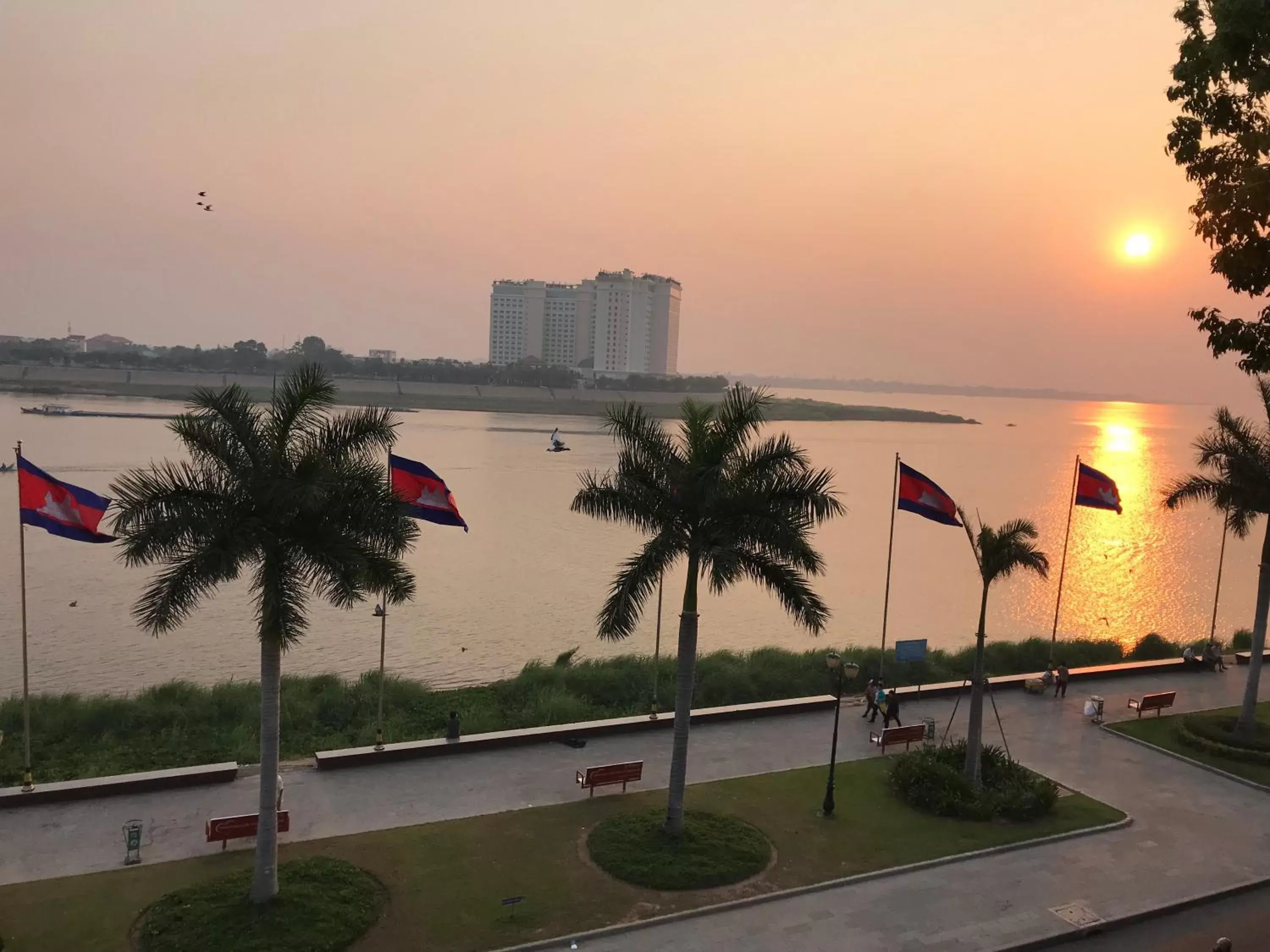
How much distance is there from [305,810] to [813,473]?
939 cm

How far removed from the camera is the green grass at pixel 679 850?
12.3 meters

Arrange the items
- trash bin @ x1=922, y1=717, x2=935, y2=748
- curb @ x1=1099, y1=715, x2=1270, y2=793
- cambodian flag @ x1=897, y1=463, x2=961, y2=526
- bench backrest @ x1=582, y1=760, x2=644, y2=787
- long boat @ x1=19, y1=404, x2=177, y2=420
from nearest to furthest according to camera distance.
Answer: bench backrest @ x1=582, y1=760, x2=644, y2=787 < curb @ x1=1099, y1=715, x2=1270, y2=793 < trash bin @ x1=922, y1=717, x2=935, y2=748 < cambodian flag @ x1=897, y1=463, x2=961, y2=526 < long boat @ x1=19, y1=404, x2=177, y2=420

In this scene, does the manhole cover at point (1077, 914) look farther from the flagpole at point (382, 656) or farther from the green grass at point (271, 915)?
the flagpole at point (382, 656)

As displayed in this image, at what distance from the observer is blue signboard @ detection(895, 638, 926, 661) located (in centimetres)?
2169

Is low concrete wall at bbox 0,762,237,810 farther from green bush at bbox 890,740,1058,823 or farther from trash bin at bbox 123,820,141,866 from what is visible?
green bush at bbox 890,740,1058,823

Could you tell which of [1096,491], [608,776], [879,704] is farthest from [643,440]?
[1096,491]

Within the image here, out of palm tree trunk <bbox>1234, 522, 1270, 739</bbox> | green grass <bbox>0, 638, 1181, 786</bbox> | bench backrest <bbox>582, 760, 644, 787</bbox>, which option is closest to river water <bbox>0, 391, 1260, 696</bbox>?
green grass <bbox>0, 638, 1181, 786</bbox>

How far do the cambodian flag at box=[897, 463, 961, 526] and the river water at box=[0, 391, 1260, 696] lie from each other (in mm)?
12585

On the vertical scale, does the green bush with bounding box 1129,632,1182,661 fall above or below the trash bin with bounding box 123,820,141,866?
below

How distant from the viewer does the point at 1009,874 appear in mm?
13047

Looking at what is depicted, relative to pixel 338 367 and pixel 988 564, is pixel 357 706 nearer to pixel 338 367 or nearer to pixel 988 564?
pixel 988 564

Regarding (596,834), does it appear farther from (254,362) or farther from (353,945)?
(254,362)

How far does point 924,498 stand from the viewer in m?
19.3

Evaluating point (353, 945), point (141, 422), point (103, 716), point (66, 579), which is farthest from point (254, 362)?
point (353, 945)
